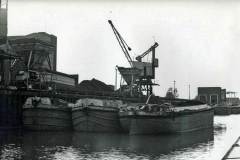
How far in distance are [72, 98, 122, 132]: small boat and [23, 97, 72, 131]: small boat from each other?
1243mm

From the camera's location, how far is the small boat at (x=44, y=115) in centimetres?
4162

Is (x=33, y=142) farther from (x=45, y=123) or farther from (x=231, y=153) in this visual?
(x=231, y=153)

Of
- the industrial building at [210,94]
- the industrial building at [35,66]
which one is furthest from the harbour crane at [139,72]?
the industrial building at [210,94]

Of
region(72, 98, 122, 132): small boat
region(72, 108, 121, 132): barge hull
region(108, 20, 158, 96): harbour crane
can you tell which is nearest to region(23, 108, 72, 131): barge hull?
region(72, 98, 122, 132): small boat

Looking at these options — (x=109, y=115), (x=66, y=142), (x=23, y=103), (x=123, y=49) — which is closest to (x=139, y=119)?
(x=109, y=115)

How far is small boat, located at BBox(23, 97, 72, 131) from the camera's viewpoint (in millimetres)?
41625

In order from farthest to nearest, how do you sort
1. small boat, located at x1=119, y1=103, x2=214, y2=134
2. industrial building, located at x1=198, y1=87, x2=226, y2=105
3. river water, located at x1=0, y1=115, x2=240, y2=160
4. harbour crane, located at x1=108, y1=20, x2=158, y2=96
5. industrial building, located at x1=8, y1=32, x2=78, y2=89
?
industrial building, located at x1=198, y1=87, x2=226, y2=105
harbour crane, located at x1=108, y1=20, x2=158, y2=96
industrial building, located at x1=8, y1=32, x2=78, y2=89
small boat, located at x1=119, y1=103, x2=214, y2=134
river water, located at x1=0, y1=115, x2=240, y2=160

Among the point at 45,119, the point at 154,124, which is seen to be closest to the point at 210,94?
the point at 45,119

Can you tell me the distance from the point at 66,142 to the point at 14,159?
9585 millimetres

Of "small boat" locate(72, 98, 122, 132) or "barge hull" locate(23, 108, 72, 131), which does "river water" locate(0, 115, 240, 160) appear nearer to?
"small boat" locate(72, 98, 122, 132)

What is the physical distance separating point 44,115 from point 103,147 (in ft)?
44.4

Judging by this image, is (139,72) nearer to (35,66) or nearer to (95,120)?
(35,66)

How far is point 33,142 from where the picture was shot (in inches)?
1297

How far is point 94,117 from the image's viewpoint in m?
40.8
